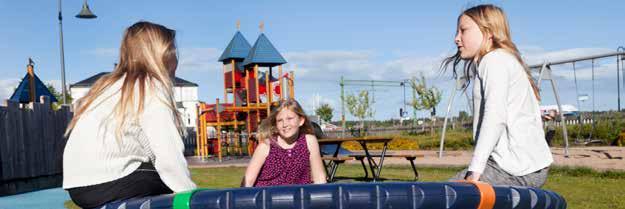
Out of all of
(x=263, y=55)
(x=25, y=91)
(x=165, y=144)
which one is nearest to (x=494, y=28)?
(x=165, y=144)

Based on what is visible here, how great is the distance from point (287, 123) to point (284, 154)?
0.75ft

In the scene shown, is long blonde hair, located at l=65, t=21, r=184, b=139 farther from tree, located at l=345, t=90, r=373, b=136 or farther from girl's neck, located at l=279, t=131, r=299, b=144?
tree, located at l=345, t=90, r=373, b=136

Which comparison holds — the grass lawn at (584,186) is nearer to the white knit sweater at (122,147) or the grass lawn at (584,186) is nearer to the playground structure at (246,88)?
the white knit sweater at (122,147)

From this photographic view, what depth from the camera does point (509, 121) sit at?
357 cm

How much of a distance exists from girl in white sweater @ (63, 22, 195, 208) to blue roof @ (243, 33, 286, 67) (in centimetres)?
2237

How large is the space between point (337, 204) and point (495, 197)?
599mm

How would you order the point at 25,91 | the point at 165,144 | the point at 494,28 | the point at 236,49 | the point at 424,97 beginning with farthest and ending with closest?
the point at 424,97 < the point at 236,49 < the point at 25,91 < the point at 494,28 < the point at 165,144

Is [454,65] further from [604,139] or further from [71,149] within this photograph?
[604,139]

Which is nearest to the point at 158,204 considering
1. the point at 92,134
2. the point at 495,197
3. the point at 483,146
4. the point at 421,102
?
the point at 92,134

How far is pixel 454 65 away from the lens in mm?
4035

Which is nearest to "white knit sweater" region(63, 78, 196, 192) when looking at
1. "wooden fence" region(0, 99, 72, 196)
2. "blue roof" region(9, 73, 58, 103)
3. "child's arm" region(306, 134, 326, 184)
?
"child's arm" region(306, 134, 326, 184)

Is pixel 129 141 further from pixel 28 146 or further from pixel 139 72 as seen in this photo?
pixel 28 146

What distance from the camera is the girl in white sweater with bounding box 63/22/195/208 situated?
3.08 metres

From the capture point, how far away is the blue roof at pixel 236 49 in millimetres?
27094
